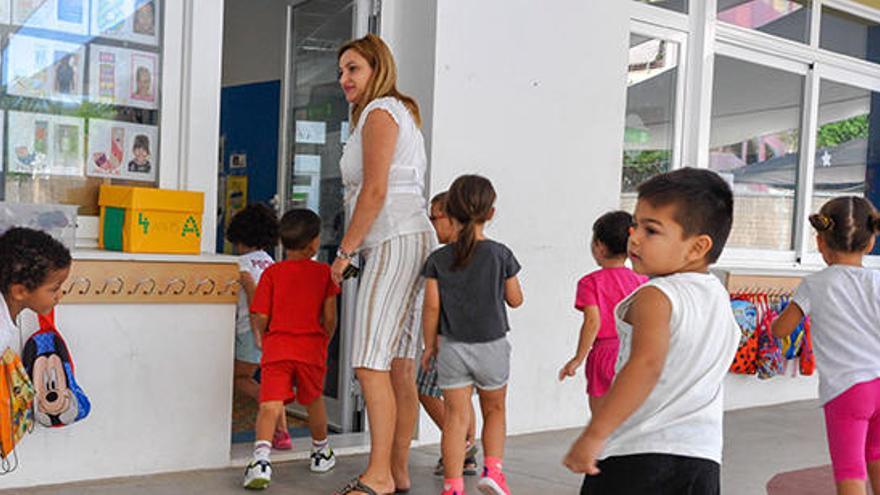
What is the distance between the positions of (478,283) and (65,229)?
1.58m

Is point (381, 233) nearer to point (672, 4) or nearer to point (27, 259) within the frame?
point (27, 259)

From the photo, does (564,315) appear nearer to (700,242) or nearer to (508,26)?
(508,26)

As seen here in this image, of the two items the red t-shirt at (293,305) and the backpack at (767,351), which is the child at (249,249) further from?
the backpack at (767,351)

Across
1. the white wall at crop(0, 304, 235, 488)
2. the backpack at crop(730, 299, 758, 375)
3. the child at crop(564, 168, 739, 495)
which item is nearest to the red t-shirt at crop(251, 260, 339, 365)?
the white wall at crop(0, 304, 235, 488)

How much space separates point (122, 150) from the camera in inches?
155

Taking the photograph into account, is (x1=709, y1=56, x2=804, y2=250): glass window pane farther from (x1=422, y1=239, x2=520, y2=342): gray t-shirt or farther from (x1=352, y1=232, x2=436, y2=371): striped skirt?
(x1=352, y1=232, x2=436, y2=371): striped skirt

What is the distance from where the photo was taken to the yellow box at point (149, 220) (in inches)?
145

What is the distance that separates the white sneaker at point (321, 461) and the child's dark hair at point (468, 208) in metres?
1.15

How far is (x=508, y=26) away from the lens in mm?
4812

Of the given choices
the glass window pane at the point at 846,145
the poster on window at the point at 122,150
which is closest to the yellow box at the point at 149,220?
the poster on window at the point at 122,150

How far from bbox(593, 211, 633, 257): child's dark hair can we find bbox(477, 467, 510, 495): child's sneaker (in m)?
0.97

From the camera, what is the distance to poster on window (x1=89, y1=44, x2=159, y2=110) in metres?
3.87

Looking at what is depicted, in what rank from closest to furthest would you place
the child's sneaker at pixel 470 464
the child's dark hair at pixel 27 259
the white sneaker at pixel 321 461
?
1. the child's dark hair at pixel 27 259
2. the white sneaker at pixel 321 461
3. the child's sneaker at pixel 470 464

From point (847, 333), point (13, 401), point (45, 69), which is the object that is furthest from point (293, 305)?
point (847, 333)
